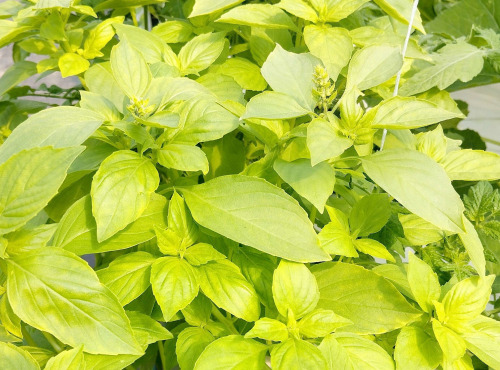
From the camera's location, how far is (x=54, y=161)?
A: 372mm

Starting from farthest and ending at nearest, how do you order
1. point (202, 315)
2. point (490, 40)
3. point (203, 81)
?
point (490, 40) < point (203, 81) < point (202, 315)

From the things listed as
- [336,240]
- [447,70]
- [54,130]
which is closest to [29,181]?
[54,130]

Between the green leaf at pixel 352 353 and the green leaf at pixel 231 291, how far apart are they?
0.07 m

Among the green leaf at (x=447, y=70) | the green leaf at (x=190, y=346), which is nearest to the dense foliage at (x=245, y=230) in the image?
the green leaf at (x=190, y=346)

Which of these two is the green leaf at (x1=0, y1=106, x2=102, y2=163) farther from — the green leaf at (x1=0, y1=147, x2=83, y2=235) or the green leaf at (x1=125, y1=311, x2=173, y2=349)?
the green leaf at (x1=125, y1=311, x2=173, y2=349)

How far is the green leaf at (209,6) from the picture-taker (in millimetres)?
564

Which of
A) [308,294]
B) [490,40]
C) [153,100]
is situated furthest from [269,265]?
[490,40]

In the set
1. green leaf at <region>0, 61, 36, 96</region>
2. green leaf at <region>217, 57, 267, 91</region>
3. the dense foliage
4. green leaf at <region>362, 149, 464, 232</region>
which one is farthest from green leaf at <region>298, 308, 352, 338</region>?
green leaf at <region>0, 61, 36, 96</region>

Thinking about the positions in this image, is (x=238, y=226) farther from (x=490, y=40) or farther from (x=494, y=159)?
(x=490, y=40)

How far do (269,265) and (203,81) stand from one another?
0.26 meters

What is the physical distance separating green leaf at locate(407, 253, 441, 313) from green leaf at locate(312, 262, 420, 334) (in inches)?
0.8

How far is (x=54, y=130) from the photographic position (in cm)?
42

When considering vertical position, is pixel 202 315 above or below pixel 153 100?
below

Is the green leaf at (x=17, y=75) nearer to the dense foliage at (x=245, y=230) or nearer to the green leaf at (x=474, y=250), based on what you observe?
the dense foliage at (x=245, y=230)
